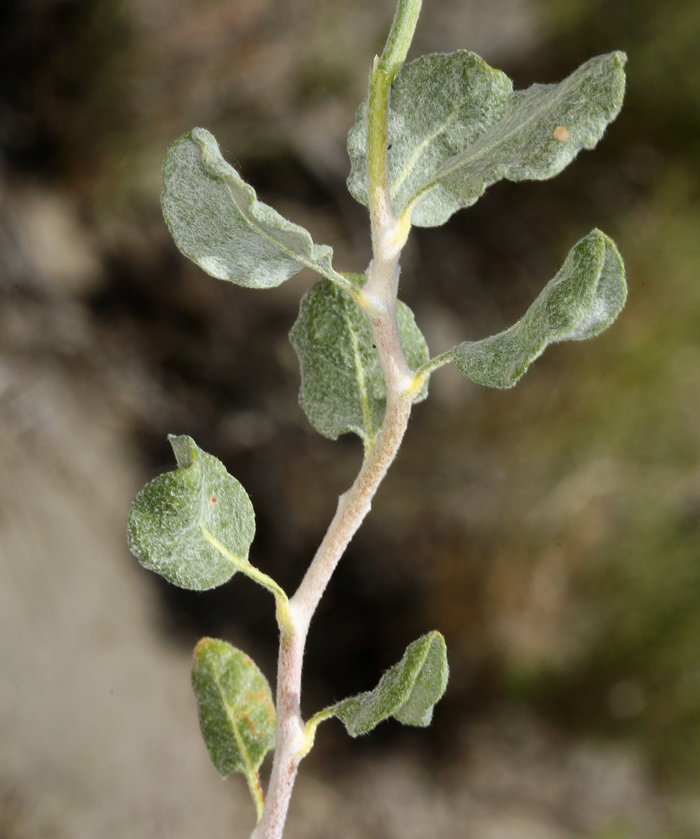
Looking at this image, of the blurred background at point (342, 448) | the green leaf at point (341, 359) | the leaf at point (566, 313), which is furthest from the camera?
the blurred background at point (342, 448)

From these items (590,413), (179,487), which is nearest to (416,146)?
(179,487)

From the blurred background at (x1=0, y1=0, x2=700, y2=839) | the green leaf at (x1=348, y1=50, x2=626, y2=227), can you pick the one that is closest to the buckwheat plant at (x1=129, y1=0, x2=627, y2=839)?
the green leaf at (x1=348, y1=50, x2=626, y2=227)

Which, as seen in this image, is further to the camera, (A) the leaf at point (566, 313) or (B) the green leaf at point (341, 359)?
(B) the green leaf at point (341, 359)

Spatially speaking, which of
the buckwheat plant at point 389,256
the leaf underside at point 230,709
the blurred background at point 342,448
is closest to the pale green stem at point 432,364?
the buckwheat plant at point 389,256

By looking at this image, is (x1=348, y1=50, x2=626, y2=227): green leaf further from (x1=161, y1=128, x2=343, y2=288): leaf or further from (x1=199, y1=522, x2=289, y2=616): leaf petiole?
(x1=199, y1=522, x2=289, y2=616): leaf petiole

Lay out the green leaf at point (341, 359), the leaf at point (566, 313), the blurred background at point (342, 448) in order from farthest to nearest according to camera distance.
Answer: the blurred background at point (342, 448)
the green leaf at point (341, 359)
the leaf at point (566, 313)

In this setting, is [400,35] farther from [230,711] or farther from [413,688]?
[230,711]

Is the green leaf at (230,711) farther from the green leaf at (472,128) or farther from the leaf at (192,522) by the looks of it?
the green leaf at (472,128)

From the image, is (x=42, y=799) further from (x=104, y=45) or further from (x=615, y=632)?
(x=104, y=45)
